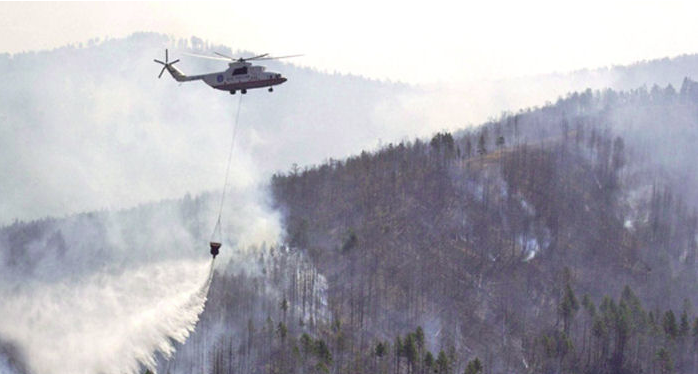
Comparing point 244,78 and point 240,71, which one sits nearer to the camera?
point 244,78

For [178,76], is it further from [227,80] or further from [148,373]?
[148,373]

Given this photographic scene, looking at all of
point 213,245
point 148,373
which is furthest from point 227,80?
point 148,373

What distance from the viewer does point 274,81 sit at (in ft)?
454

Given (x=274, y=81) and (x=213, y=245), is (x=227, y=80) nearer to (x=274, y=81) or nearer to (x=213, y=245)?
(x=274, y=81)

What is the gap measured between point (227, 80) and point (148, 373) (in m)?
72.3

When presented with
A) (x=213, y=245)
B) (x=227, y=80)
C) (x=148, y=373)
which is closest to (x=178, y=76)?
(x=227, y=80)

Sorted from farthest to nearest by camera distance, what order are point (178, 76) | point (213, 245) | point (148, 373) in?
point (148, 373)
point (178, 76)
point (213, 245)

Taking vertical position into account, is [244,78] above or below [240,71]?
below

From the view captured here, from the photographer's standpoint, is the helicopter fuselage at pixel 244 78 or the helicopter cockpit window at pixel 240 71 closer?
the helicopter fuselage at pixel 244 78

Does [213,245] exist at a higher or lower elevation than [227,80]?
lower

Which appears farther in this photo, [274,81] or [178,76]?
[178,76]

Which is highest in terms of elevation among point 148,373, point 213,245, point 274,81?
point 274,81

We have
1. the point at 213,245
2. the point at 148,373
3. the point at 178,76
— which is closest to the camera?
the point at 213,245

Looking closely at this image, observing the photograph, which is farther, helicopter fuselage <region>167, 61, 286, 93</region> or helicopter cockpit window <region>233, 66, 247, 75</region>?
helicopter cockpit window <region>233, 66, 247, 75</region>
